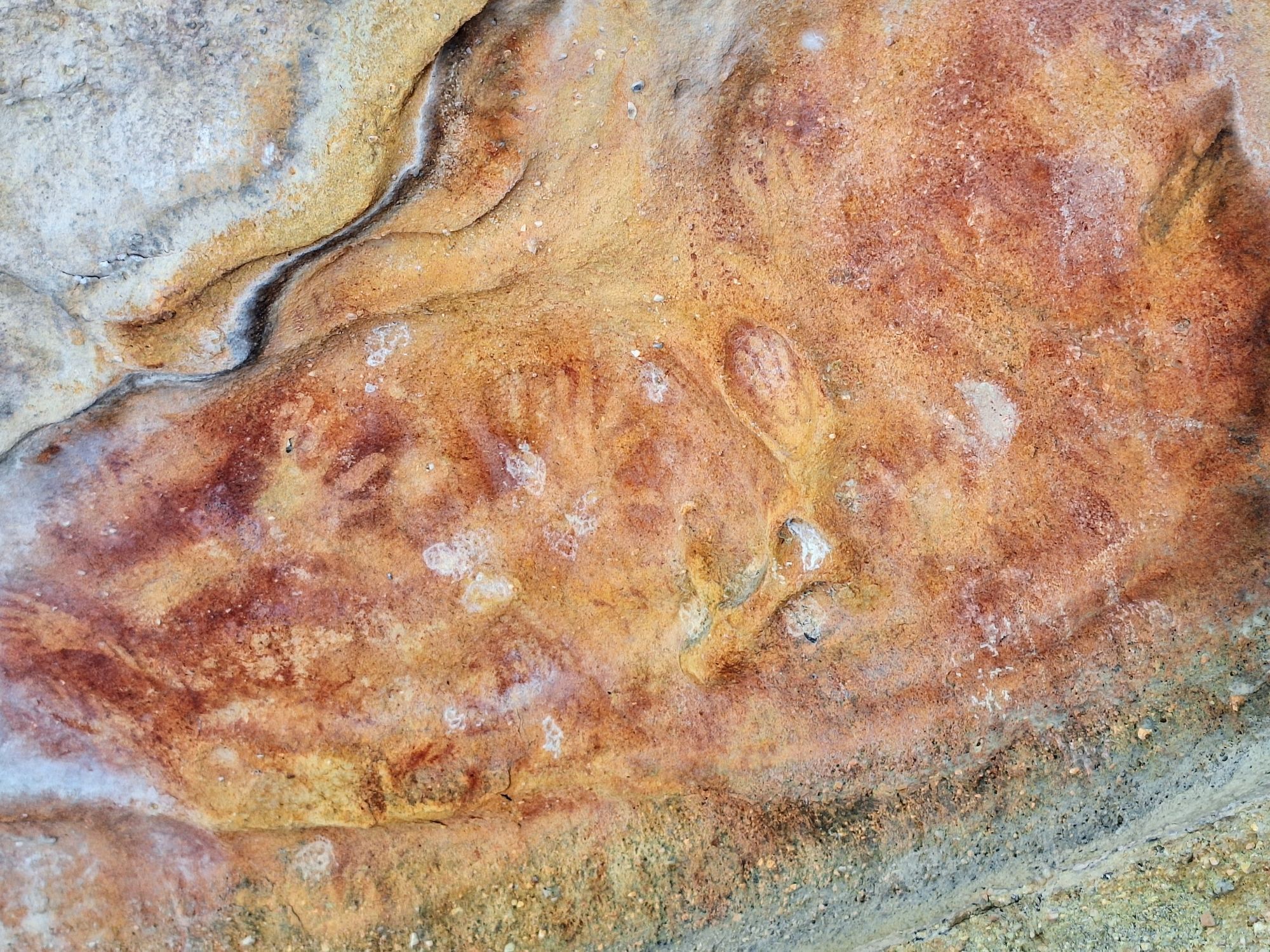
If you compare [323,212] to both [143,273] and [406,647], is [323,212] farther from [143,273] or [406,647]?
[406,647]

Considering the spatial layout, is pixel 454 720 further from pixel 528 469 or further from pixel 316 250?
pixel 316 250

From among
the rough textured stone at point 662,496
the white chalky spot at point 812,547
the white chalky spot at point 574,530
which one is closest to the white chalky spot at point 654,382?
the rough textured stone at point 662,496

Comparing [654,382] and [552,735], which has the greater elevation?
[654,382]

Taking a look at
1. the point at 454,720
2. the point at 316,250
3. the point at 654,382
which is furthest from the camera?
the point at 316,250

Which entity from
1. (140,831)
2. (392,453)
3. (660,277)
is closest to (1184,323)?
(660,277)

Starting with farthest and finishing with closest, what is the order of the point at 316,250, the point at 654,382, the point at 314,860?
the point at 316,250 < the point at 654,382 < the point at 314,860

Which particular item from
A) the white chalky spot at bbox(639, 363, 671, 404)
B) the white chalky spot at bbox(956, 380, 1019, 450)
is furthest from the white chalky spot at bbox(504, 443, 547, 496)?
the white chalky spot at bbox(956, 380, 1019, 450)

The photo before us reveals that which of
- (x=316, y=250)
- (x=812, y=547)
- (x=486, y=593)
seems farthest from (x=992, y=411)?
(x=316, y=250)
